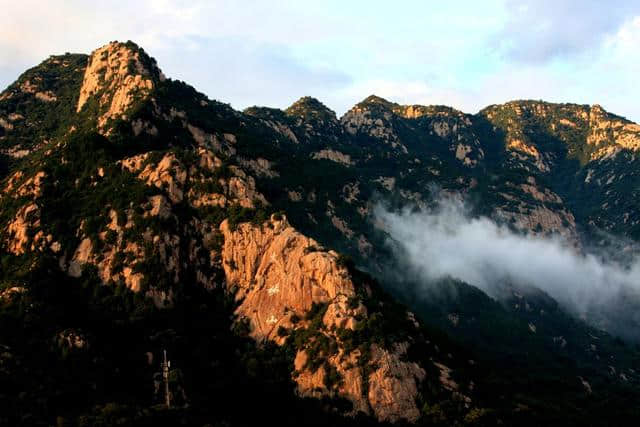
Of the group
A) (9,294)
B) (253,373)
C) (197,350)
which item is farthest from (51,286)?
(253,373)

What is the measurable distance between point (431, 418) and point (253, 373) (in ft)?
149

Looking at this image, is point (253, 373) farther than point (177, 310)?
No

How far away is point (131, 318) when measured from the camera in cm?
18775

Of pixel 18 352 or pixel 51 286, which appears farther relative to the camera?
pixel 51 286

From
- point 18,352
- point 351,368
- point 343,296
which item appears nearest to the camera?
point 18,352

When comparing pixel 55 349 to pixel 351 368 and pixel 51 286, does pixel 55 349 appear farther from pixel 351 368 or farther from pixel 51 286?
pixel 351 368

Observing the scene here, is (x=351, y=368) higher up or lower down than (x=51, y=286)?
lower down

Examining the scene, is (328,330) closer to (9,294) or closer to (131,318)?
(131,318)

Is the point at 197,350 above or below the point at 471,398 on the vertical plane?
above

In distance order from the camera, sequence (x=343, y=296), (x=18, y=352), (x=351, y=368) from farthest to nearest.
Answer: (x=343, y=296) < (x=351, y=368) < (x=18, y=352)

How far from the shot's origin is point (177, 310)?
19888cm

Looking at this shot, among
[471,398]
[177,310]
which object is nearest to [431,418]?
[471,398]

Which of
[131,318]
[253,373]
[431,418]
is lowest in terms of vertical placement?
[431,418]

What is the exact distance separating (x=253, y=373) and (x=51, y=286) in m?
57.1
